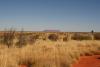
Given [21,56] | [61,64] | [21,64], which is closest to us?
[61,64]

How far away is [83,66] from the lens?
50.6ft

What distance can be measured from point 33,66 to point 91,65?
4.41m

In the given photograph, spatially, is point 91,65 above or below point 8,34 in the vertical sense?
below

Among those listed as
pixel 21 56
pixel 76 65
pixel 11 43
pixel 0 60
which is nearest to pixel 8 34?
pixel 11 43

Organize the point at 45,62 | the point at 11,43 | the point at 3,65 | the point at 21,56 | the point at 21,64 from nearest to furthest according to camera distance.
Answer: the point at 3,65
the point at 45,62
the point at 21,64
the point at 21,56
the point at 11,43

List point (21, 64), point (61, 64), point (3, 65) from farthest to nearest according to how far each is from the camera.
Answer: point (21, 64) → point (61, 64) → point (3, 65)

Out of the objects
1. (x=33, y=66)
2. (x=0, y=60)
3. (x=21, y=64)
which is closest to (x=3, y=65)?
(x=0, y=60)

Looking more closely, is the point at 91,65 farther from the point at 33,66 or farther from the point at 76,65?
the point at 33,66

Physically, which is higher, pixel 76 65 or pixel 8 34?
pixel 8 34

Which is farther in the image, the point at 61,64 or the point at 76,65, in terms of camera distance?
the point at 76,65

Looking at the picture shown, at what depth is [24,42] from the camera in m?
27.9

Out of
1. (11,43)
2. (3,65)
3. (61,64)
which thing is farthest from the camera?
(11,43)

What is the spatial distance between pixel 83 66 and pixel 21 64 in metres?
3.91

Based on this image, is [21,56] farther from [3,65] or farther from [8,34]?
[8,34]
